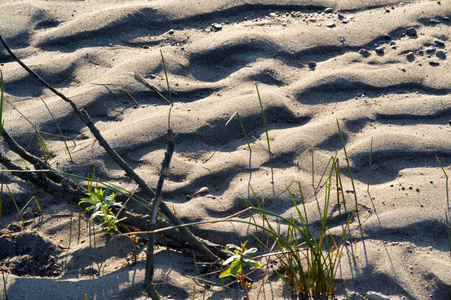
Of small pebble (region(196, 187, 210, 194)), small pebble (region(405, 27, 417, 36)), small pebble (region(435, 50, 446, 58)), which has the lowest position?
small pebble (region(196, 187, 210, 194))

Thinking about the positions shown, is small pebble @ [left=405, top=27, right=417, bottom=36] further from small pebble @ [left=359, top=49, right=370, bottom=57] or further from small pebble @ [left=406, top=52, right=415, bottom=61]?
small pebble @ [left=359, top=49, right=370, bottom=57]

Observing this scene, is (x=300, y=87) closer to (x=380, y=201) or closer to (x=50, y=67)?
(x=380, y=201)

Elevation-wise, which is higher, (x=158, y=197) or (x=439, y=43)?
(x=439, y=43)

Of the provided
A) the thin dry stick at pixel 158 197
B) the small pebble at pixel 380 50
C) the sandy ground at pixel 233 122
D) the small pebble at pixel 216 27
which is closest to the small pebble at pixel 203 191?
the sandy ground at pixel 233 122

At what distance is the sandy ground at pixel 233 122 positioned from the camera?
1739 mm

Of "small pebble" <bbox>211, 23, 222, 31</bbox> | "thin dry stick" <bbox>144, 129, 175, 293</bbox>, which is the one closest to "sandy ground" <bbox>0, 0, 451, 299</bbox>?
"small pebble" <bbox>211, 23, 222, 31</bbox>

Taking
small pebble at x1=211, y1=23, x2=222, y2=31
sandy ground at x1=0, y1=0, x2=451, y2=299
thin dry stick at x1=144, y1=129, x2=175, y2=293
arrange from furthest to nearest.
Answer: small pebble at x1=211, y1=23, x2=222, y2=31 < sandy ground at x1=0, y1=0, x2=451, y2=299 < thin dry stick at x1=144, y1=129, x2=175, y2=293

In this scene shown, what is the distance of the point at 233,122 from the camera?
94.3 inches

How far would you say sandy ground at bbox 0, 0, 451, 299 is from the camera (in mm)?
1739

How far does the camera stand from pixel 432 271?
1.69m

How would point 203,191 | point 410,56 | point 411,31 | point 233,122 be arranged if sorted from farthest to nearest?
1. point 411,31
2. point 410,56
3. point 233,122
4. point 203,191

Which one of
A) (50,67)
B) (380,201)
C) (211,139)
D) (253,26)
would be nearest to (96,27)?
(50,67)

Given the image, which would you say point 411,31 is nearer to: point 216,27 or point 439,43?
point 439,43

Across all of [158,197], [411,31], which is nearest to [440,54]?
[411,31]
